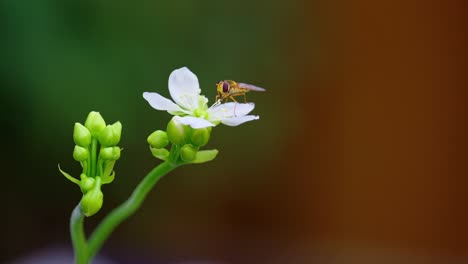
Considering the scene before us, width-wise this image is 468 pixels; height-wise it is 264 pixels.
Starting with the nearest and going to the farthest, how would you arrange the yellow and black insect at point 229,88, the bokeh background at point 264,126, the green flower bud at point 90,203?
the green flower bud at point 90,203
the yellow and black insect at point 229,88
the bokeh background at point 264,126

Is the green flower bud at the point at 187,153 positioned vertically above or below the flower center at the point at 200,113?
below

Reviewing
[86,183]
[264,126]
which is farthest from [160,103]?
[264,126]

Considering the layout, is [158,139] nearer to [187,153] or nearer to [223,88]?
[187,153]

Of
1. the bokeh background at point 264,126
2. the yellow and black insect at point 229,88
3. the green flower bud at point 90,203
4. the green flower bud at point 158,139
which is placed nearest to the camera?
the green flower bud at point 90,203

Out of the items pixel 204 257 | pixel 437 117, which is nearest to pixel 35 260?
pixel 204 257

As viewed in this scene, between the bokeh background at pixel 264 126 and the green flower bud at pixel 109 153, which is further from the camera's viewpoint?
the bokeh background at pixel 264 126

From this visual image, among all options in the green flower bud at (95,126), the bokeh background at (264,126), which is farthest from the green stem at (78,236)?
the bokeh background at (264,126)

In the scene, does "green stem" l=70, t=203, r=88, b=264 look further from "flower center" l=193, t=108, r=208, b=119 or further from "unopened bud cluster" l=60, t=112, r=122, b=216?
"flower center" l=193, t=108, r=208, b=119

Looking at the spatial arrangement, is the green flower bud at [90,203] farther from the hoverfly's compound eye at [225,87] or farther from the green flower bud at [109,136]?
the hoverfly's compound eye at [225,87]
